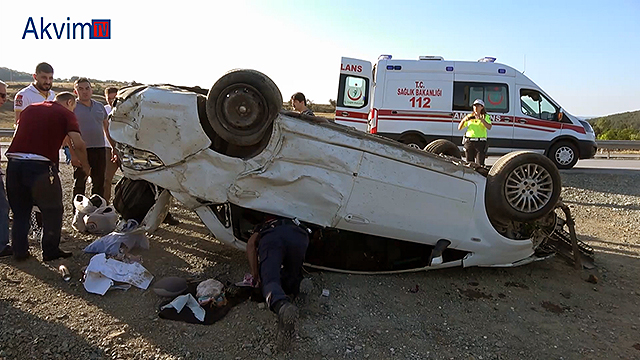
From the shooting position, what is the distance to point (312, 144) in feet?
12.1

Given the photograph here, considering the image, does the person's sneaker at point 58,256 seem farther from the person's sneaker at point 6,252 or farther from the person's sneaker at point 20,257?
the person's sneaker at point 6,252

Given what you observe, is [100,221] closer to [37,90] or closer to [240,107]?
[37,90]

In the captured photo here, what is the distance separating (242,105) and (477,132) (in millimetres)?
5318

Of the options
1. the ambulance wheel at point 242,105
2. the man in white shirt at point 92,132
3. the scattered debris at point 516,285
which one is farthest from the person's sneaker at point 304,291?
the man in white shirt at point 92,132

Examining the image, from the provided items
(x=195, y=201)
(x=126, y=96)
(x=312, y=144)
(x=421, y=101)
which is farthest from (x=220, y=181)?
(x=421, y=101)

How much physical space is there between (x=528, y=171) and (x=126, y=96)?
3381 mm

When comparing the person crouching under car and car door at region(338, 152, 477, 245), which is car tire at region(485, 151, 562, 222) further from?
the person crouching under car

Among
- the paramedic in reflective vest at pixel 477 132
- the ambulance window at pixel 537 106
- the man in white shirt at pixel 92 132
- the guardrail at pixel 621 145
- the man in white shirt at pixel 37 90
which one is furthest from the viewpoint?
the guardrail at pixel 621 145

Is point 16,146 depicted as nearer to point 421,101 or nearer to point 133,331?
point 133,331

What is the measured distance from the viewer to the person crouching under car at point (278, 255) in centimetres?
317

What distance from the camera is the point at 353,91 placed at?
10641 mm

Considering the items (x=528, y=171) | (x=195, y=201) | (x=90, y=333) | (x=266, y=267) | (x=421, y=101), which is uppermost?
(x=421, y=101)

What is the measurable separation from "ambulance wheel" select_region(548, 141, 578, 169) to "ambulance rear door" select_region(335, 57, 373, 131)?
4245mm

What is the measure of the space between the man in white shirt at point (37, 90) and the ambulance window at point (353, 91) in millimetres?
6468
